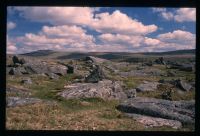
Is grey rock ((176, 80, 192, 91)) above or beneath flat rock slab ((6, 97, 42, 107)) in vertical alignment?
beneath

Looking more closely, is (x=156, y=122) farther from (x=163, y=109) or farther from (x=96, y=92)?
(x=96, y=92)

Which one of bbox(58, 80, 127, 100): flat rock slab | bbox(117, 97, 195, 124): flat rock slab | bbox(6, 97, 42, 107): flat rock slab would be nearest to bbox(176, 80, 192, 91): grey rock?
bbox(58, 80, 127, 100): flat rock slab

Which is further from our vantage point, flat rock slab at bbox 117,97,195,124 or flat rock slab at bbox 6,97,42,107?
flat rock slab at bbox 6,97,42,107

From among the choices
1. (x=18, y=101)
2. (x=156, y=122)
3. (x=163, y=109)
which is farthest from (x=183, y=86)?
(x=18, y=101)

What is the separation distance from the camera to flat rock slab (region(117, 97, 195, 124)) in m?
19.4

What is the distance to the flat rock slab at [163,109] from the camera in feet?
63.6

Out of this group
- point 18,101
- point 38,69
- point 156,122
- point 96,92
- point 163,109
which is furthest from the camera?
point 38,69

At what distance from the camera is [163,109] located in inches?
805

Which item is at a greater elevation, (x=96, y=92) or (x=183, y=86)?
(x=96, y=92)

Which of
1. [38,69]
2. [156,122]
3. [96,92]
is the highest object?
[38,69]

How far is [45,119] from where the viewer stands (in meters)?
18.2

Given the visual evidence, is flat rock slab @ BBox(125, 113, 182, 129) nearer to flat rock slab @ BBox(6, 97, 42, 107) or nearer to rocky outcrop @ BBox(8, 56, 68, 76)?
flat rock slab @ BBox(6, 97, 42, 107)

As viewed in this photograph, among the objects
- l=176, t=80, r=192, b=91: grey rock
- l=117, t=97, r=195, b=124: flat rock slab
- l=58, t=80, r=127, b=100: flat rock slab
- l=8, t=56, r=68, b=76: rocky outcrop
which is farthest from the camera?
l=8, t=56, r=68, b=76: rocky outcrop
